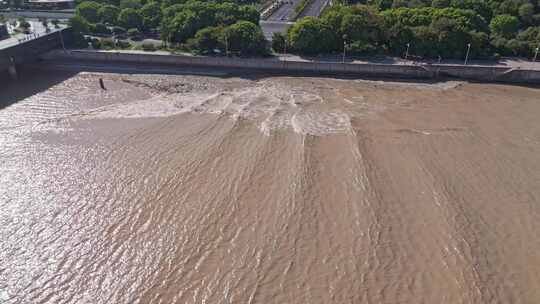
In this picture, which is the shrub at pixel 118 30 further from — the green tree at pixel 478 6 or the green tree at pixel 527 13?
the green tree at pixel 527 13

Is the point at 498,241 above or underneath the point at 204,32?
underneath

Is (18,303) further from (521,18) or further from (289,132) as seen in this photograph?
(521,18)

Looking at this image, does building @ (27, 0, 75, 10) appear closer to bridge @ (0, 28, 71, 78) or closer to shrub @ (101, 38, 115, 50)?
bridge @ (0, 28, 71, 78)

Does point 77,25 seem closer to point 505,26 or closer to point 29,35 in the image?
point 29,35

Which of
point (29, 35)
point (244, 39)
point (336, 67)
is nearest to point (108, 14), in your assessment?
A: point (29, 35)

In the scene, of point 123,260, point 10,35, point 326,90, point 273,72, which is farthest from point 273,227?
point 10,35

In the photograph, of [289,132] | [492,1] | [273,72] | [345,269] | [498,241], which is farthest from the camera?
[492,1]
